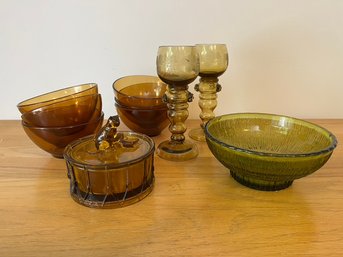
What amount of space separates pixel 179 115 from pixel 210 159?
12 centimetres

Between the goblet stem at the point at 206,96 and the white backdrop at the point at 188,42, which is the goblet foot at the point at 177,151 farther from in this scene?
the white backdrop at the point at 188,42

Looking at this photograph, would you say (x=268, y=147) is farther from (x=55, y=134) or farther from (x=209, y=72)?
(x=55, y=134)

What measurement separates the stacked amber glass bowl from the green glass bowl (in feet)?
0.88

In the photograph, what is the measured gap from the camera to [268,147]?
61cm

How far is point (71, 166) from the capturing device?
1.51 feet

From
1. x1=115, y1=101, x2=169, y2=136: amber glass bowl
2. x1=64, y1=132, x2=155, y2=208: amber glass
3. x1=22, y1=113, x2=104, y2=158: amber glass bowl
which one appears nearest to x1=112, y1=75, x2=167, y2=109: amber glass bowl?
x1=115, y1=101, x2=169, y2=136: amber glass bowl

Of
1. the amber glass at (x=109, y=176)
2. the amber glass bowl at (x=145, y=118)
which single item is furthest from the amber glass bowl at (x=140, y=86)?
the amber glass at (x=109, y=176)

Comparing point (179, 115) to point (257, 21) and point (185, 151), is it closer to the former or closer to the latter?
point (185, 151)

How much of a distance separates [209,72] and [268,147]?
0.80 ft

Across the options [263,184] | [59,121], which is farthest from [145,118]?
[263,184]

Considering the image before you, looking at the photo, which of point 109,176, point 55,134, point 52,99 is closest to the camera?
point 109,176

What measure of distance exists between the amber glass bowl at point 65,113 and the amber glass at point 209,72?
28cm

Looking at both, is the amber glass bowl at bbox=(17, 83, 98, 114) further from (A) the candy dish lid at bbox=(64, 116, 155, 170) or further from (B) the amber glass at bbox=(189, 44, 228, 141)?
(B) the amber glass at bbox=(189, 44, 228, 141)

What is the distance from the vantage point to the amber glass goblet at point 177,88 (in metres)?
0.59
